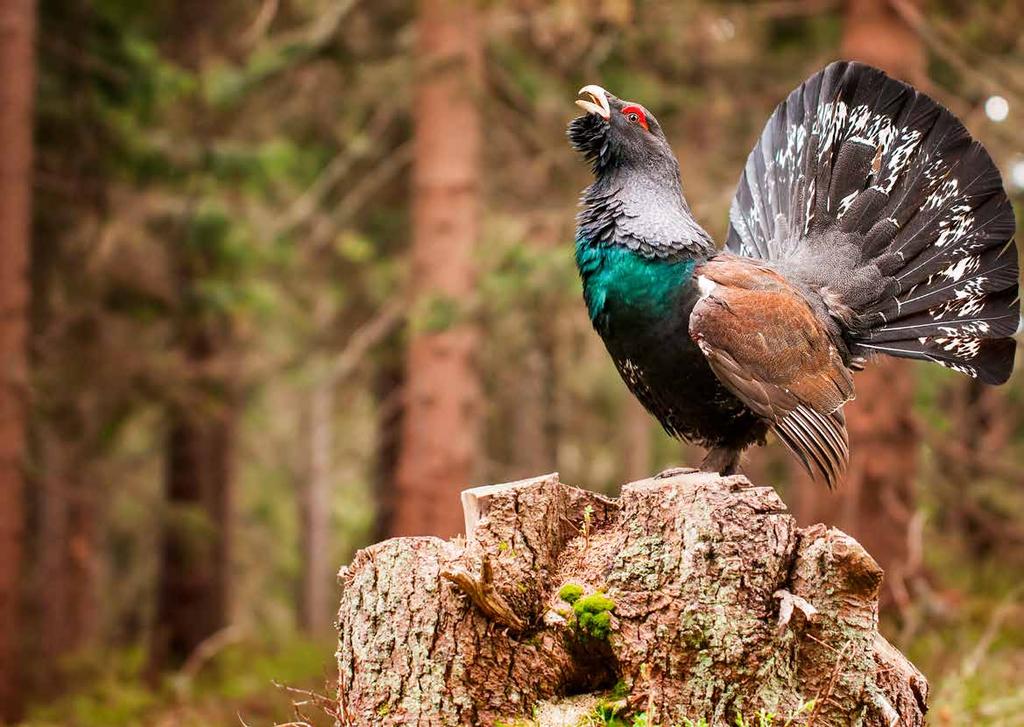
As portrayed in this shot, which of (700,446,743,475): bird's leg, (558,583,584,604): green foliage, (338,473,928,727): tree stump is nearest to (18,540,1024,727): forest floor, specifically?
(338,473,928,727): tree stump

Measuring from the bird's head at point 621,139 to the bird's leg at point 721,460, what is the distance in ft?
4.19

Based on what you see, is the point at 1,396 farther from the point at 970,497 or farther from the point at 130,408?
the point at 970,497

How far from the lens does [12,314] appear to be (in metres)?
8.75

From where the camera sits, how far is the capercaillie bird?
457 cm

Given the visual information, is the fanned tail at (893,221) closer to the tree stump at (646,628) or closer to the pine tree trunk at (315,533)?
the tree stump at (646,628)

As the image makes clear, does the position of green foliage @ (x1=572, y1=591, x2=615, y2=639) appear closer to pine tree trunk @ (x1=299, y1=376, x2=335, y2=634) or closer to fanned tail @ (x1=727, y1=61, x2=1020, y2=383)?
fanned tail @ (x1=727, y1=61, x2=1020, y2=383)

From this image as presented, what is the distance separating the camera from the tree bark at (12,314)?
8688mm

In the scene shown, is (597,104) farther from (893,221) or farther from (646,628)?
(646,628)

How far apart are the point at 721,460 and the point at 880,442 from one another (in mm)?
4413

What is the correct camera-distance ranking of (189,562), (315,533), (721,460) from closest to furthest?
(721,460) < (189,562) < (315,533)

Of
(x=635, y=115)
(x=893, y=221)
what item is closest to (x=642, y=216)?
(x=635, y=115)

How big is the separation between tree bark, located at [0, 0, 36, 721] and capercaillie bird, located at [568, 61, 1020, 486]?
5.76 meters

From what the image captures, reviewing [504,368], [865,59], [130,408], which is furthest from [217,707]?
[865,59]

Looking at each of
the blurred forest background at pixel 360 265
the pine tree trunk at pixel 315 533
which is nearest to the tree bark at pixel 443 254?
the blurred forest background at pixel 360 265
